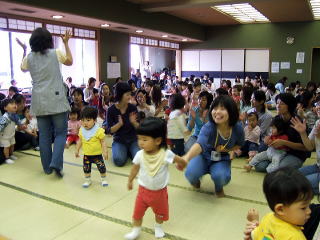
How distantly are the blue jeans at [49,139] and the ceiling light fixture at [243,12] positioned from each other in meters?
7.41

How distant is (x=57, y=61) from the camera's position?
334 cm

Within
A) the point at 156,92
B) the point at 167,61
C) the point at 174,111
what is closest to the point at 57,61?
the point at 174,111

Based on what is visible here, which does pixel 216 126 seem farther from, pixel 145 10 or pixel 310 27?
pixel 310 27

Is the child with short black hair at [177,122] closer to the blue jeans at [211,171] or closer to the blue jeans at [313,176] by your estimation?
the blue jeans at [211,171]

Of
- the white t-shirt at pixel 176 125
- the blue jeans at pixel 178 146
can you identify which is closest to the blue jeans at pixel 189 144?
the blue jeans at pixel 178 146

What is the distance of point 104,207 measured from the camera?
2678 mm

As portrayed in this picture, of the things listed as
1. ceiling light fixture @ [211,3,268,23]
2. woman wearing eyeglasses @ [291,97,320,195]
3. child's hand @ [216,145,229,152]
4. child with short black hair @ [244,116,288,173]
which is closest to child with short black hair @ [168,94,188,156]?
child with short black hair @ [244,116,288,173]

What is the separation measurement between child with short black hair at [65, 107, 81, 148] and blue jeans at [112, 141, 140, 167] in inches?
43.1

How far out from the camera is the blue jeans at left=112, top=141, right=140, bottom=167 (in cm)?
385

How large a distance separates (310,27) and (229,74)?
Answer: 12.1ft

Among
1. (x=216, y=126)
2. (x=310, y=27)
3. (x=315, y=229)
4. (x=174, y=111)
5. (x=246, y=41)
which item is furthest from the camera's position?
(x=246, y=41)

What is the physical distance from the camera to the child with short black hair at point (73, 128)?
4.86 m

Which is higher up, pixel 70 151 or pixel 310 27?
pixel 310 27

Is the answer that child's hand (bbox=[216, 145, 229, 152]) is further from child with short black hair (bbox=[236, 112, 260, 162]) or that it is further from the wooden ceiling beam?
the wooden ceiling beam
